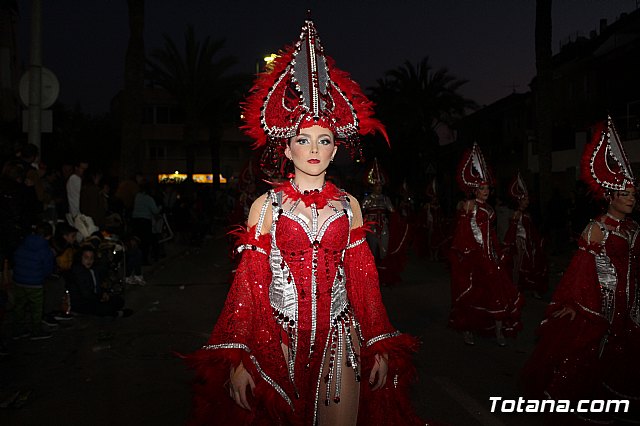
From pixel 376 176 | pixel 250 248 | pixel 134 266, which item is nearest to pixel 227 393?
pixel 250 248

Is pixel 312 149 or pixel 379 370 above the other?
pixel 312 149

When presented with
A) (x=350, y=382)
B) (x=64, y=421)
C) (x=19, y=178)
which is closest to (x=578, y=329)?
(x=350, y=382)

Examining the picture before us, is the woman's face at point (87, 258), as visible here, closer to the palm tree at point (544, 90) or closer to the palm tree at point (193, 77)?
the palm tree at point (544, 90)

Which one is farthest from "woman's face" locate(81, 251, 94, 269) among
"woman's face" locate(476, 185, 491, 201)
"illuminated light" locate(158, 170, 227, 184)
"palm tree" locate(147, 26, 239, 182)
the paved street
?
"illuminated light" locate(158, 170, 227, 184)

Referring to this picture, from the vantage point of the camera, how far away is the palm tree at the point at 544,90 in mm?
19312

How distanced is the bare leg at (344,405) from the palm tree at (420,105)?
3560cm

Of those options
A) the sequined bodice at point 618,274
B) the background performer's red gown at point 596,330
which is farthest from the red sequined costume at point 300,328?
the sequined bodice at point 618,274

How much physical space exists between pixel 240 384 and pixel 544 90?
61.1ft

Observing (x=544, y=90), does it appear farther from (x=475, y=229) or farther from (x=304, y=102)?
(x=304, y=102)

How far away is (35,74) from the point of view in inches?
425

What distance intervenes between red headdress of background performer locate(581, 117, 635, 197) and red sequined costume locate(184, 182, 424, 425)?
2949mm

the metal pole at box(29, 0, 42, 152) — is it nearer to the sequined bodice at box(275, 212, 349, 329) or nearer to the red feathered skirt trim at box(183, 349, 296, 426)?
the sequined bodice at box(275, 212, 349, 329)

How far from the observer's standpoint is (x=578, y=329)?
5.50 m

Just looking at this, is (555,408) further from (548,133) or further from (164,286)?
(548,133)
